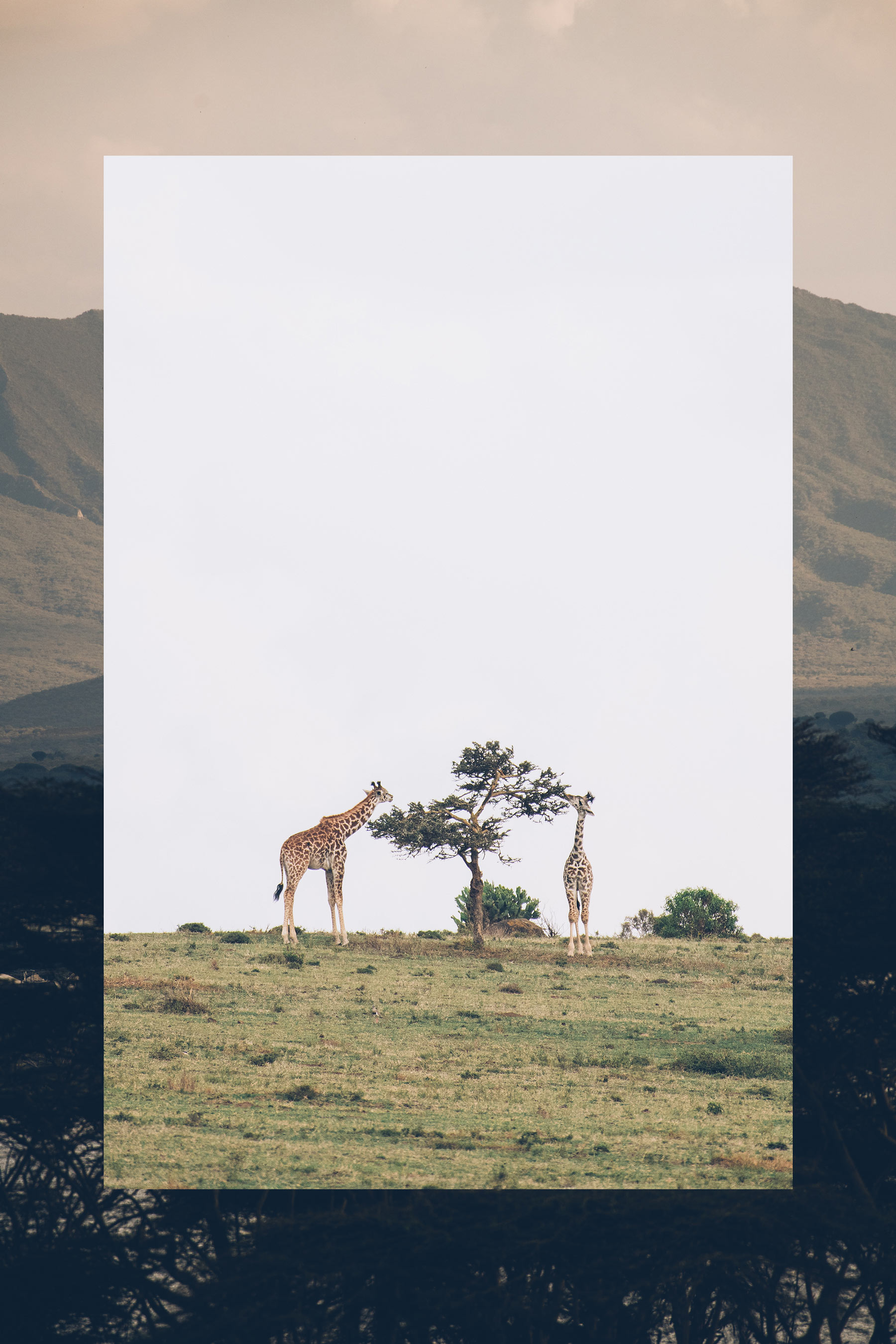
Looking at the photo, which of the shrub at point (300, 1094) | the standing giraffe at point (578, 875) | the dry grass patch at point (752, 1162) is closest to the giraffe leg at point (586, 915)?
the standing giraffe at point (578, 875)

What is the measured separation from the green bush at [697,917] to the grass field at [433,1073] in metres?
0.45

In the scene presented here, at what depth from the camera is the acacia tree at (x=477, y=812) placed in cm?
1447

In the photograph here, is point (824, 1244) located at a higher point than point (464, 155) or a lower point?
lower

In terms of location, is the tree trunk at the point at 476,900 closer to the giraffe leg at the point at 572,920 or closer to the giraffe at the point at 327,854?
the giraffe leg at the point at 572,920

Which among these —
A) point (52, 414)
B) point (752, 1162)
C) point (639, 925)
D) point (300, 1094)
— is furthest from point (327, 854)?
point (52, 414)

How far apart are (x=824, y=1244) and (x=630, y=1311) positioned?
186cm

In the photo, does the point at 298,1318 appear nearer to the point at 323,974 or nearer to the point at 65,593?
the point at 323,974

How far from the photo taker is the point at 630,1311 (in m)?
11.9

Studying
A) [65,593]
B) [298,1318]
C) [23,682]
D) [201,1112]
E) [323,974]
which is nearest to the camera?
[298,1318]

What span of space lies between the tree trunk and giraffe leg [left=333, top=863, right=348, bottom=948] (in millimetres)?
1608

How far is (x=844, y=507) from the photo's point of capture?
146 metres

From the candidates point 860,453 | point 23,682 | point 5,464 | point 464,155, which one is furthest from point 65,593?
point 464,155

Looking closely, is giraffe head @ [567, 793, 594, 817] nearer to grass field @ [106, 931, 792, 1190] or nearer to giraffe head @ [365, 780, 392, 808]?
grass field @ [106, 931, 792, 1190]

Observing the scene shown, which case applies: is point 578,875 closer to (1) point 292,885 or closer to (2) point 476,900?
(2) point 476,900
